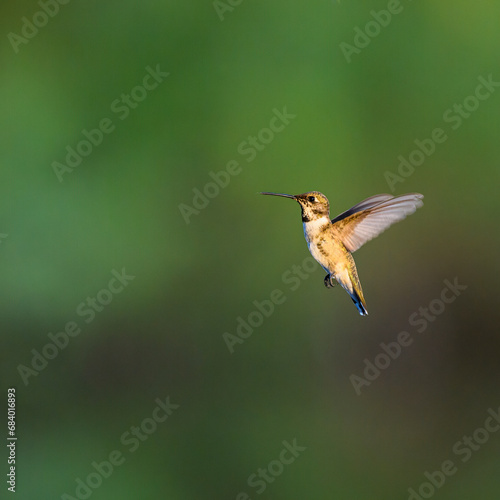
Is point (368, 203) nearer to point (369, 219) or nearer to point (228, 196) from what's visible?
point (369, 219)

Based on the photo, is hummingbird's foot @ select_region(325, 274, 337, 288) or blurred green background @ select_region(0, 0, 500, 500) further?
blurred green background @ select_region(0, 0, 500, 500)

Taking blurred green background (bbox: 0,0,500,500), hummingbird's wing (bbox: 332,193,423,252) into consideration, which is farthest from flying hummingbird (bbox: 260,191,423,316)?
blurred green background (bbox: 0,0,500,500)

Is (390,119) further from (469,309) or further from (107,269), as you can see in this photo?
(107,269)

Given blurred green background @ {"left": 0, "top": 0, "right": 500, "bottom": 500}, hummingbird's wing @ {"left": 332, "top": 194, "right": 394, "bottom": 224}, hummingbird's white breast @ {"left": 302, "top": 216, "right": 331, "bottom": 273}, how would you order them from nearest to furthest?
hummingbird's white breast @ {"left": 302, "top": 216, "right": 331, "bottom": 273} < hummingbird's wing @ {"left": 332, "top": 194, "right": 394, "bottom": 224} < blurred green background @ {"left": 0, "top": 0, "right": 500, "bottom": 500}

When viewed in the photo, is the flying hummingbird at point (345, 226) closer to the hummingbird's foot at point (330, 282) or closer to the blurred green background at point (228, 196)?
the hummingbird's foot at point (330, 282)

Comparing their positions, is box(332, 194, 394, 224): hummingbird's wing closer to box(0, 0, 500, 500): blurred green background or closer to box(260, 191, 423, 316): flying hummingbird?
box(260, 191, 423, 316): flying hummingbird

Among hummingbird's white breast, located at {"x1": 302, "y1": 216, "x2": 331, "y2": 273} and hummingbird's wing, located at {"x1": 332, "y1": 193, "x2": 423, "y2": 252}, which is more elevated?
hummingbird's wing, located at {"x1": 332, "y1": 193, "x2": 423, "y2": 252}

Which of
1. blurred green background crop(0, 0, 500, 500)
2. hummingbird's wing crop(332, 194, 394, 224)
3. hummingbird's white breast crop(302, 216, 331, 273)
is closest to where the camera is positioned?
hummingbird's white breast crop(302, 216, 331, 273)

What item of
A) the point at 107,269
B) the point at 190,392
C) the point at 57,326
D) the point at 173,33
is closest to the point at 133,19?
the point at 173,33
